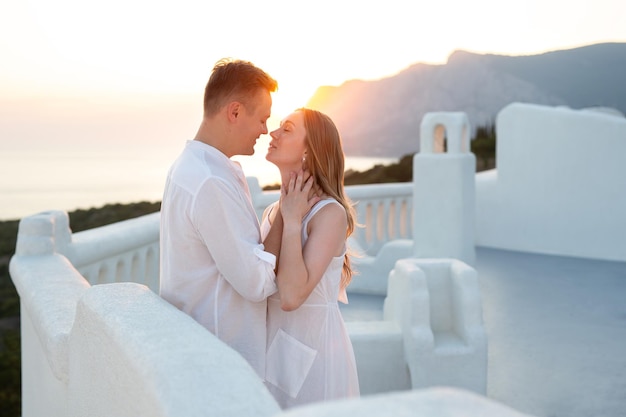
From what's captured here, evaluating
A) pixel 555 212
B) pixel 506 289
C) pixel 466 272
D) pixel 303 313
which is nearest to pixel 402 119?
pixel 555 212

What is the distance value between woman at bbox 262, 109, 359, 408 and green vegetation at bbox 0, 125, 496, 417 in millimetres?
9465

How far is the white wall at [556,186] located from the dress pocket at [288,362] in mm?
7940

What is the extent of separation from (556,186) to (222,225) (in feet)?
27.8

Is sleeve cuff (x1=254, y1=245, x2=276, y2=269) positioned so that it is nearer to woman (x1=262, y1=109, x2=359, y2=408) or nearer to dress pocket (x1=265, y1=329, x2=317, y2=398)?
woman (x1=262, y1=109, x2=359, y2=408)

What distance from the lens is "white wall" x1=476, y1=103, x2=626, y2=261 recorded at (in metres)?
9.51

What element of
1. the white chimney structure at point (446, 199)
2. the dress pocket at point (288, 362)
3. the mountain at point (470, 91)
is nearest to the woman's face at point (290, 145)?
the dress pocket at point (288, 362)

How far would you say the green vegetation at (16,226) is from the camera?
11.3 meters

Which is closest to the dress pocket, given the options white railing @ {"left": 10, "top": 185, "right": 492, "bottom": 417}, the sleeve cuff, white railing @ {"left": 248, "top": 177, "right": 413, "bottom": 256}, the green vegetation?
the sleeve cuff

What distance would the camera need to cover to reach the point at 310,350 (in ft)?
8.34

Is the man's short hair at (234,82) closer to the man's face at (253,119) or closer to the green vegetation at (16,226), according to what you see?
the man's face at (253,119)

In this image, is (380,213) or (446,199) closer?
(446,199)

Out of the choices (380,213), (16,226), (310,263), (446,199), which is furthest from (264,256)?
(16,226)

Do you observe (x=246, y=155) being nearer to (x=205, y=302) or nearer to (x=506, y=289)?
(x=205, y=302)

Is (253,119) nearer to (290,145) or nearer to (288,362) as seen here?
(290,145)
